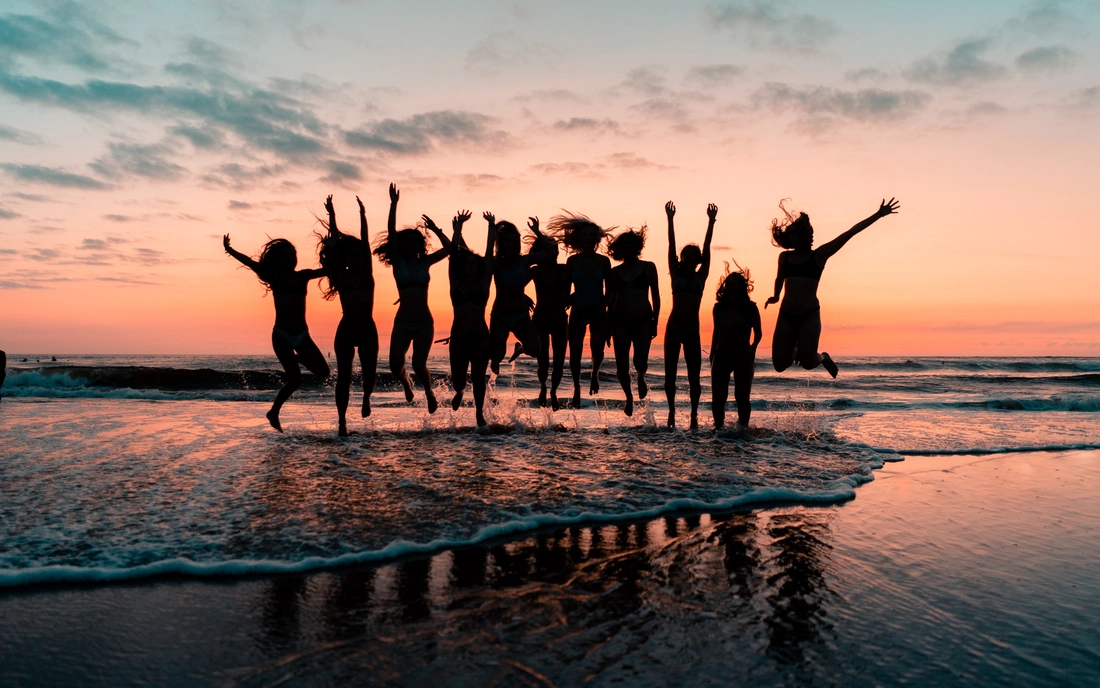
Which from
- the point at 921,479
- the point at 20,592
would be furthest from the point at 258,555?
the point at 921,479

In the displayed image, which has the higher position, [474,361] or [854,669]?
[474,361]

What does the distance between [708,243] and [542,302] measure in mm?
2933

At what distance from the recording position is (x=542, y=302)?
35.9 feet

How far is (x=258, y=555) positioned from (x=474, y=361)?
18.6ft

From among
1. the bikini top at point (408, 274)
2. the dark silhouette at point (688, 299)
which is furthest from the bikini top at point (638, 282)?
the bikini top at point (408, 274)

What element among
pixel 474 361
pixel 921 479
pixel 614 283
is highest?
pixel 614 283

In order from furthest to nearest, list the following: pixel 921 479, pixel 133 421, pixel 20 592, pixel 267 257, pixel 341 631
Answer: pixel 133 421
pixel 267 257
pixel 921 479
pixel 20 592
pixel 341 631

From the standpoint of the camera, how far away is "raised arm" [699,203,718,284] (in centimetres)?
991

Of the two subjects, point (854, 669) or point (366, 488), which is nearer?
point (854, 669)

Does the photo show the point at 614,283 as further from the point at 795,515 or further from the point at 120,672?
the point at 120,672

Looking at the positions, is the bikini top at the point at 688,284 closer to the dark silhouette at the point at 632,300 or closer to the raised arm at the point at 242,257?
the dark silhouette at the point at 632,300

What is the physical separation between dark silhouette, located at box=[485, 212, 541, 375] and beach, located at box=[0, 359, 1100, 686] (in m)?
1.83

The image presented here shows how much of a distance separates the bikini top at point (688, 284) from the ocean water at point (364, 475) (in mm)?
2362

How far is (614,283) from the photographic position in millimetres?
10875
